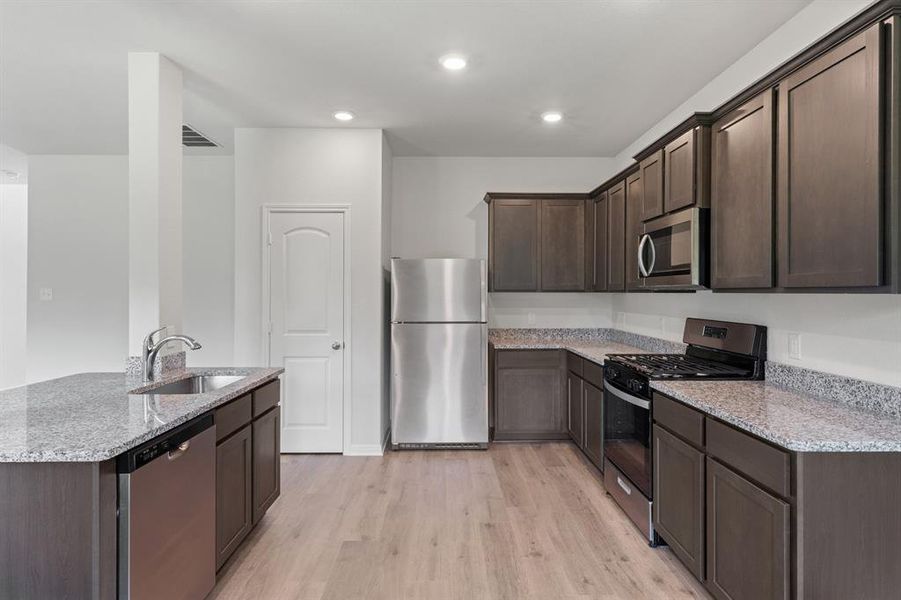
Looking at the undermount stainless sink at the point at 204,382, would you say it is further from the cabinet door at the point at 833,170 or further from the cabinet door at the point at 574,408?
the cabinet door at the point at 833,170

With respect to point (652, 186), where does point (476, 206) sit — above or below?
above

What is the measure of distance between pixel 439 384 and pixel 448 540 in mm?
1597

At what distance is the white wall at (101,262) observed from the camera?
484 cm

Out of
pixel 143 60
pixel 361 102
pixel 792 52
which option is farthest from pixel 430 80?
pixel 792 52

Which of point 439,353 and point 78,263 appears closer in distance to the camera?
point 439,353

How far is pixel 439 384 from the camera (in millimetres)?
4125

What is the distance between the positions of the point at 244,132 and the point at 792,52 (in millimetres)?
3776

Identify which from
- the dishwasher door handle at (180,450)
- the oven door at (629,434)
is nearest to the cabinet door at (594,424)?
the oven door at (629,434)

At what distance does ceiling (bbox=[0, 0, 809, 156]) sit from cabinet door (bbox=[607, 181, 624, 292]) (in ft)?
1.87

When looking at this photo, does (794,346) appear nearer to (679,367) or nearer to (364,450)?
(679,367)


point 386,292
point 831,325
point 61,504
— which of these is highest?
point 386,292

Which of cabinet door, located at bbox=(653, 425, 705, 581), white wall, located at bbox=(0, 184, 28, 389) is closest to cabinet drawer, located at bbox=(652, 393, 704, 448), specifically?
cabinet door, located at bbox=(653, 425, 705, 581)

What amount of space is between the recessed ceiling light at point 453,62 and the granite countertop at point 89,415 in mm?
2048

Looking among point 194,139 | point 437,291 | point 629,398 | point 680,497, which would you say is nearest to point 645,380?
point 629,398
